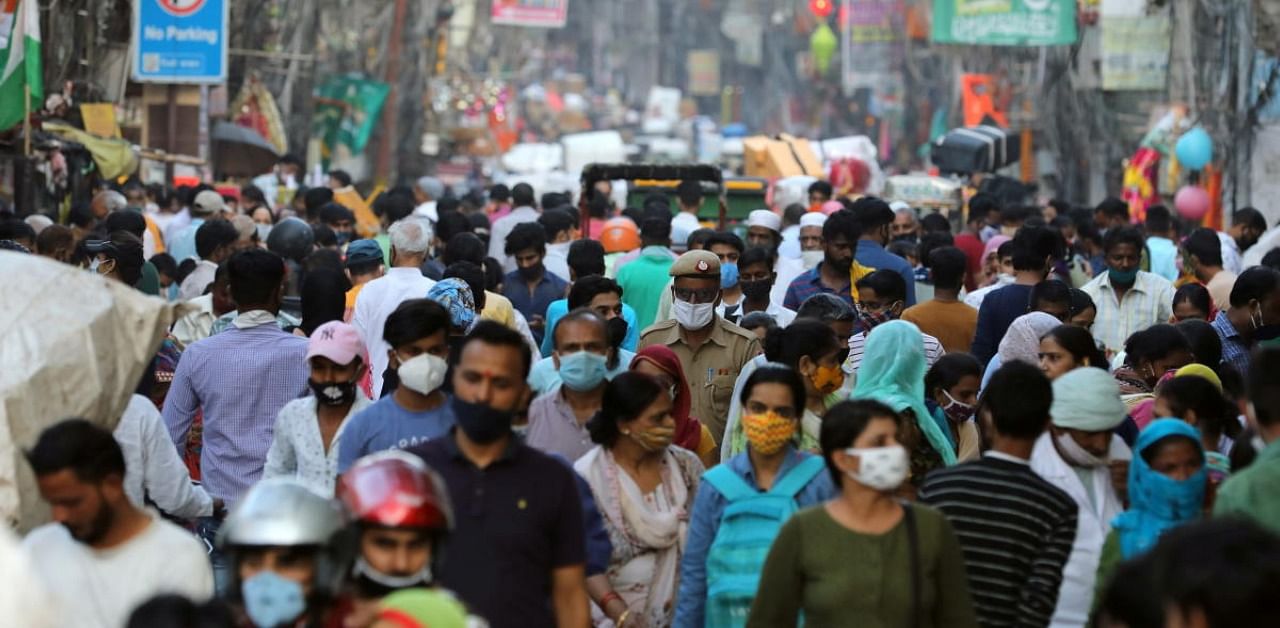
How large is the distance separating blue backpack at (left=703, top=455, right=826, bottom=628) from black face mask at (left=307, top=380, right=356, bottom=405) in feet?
4.25

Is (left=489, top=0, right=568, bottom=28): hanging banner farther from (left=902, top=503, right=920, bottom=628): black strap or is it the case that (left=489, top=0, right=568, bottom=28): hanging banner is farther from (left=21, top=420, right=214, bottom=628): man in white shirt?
(left=21, top=420, right=214, bottom=628): man in white shirt

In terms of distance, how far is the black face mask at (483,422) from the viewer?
5250mm

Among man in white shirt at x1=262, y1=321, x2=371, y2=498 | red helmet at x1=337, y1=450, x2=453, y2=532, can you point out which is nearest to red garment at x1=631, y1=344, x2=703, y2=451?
man in white shirt at x1=262, y1=321, x2=371, y2=498

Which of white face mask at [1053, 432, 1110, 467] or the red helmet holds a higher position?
the red helmet

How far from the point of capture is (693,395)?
866cm

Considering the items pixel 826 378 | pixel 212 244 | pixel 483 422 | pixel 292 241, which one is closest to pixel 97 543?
pixel 483 422

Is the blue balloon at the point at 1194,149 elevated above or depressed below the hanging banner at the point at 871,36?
below

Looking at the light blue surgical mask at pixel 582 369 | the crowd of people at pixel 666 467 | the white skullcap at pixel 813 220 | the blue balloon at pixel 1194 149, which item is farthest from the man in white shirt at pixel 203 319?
the blue balloon at pixel 1194 149

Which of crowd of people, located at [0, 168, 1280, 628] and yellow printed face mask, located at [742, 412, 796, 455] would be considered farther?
yellow printed face mask, located at [742, 412, 796, 455]

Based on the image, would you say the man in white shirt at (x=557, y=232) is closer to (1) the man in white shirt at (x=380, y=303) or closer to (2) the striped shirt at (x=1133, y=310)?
(2) the striped shirt at (x=1133, y=310)

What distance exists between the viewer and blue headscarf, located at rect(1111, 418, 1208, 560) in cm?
565

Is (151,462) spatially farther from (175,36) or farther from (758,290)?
(175,36)

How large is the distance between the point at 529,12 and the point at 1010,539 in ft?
129

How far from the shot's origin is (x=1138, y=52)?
30.0 metres
